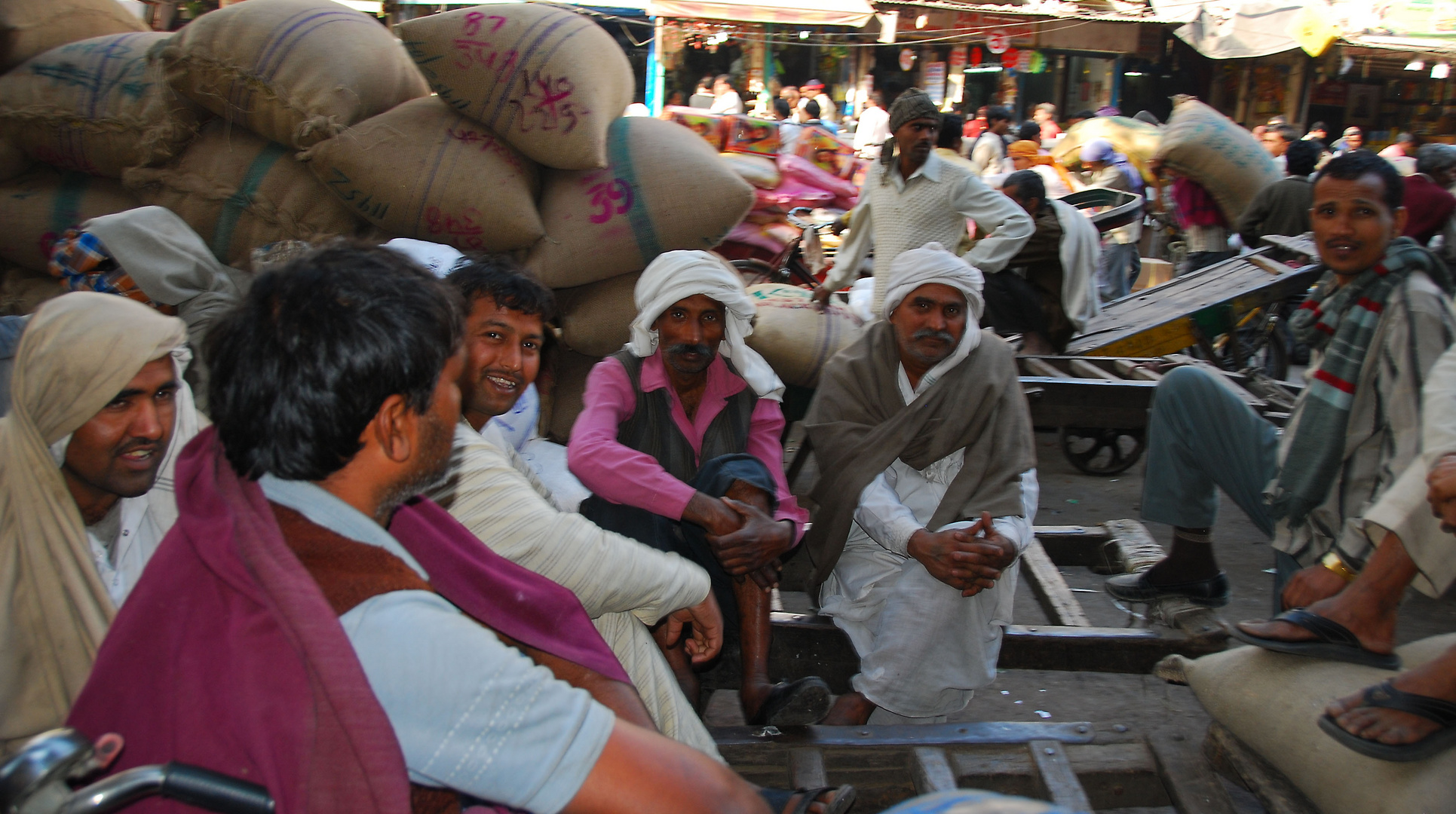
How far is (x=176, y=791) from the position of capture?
35.5 inches

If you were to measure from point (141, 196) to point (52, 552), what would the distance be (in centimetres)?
238

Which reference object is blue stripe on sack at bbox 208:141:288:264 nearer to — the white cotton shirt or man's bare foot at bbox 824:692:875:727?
man's bare foot at bbox 824:692:875:727

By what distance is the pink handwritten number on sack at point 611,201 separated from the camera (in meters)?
3.45

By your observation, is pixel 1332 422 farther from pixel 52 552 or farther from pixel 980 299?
pixel 52 552

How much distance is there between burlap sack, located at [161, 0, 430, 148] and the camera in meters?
3.27

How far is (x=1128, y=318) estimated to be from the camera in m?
5.59

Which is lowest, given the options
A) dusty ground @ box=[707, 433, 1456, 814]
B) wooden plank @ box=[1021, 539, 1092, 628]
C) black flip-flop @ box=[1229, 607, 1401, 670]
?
dusty ground @ box=[707, 433, 1456, 814]

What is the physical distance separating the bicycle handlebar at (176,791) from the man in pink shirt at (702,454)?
1456 millimetres

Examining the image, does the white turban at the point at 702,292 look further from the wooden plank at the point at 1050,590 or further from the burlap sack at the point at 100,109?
the burlap sack at the point at 100,109

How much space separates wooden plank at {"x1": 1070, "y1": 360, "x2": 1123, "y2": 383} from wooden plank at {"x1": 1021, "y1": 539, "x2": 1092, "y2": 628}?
172 cm

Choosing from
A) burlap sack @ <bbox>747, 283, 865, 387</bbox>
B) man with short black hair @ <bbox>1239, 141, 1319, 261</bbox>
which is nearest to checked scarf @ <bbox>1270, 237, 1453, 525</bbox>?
burlap sack @ <bbox>747, 283, 865, 387</bbox>

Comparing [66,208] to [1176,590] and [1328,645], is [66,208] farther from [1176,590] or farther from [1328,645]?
[1328,645]

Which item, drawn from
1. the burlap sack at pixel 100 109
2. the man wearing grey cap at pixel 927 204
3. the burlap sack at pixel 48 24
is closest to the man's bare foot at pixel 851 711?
the man wearing grey cap at pixel 927 204

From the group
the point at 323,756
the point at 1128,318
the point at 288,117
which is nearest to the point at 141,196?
the point at 288,117
